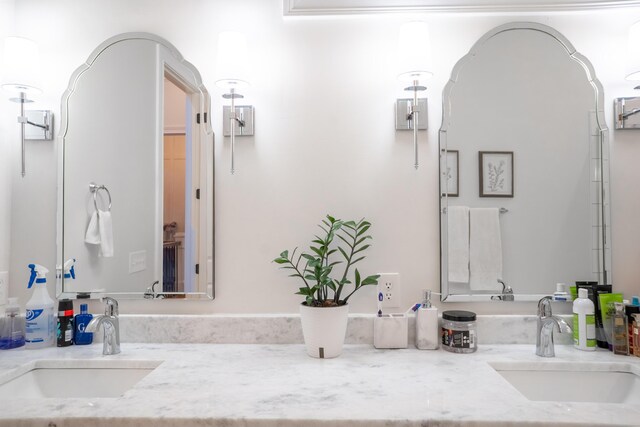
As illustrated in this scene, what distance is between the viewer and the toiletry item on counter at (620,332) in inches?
Result: 52.8

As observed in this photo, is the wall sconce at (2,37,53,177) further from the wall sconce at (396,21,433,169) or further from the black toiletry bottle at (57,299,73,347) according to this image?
the wall sconce at (396,21,433,169)

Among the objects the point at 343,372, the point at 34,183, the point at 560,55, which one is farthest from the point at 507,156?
the point at 34,183

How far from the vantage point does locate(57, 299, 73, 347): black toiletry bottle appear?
1440 millimetres

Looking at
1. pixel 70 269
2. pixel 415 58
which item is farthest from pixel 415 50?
pixel 70 269

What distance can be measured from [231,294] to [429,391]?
2.55 ft

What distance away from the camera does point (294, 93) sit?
5.09 ft

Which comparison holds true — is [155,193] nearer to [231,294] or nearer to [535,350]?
[231,294]

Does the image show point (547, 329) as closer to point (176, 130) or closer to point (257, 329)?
point (257, 329)

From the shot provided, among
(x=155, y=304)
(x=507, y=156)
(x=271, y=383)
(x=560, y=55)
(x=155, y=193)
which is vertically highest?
(x=560, y=55)

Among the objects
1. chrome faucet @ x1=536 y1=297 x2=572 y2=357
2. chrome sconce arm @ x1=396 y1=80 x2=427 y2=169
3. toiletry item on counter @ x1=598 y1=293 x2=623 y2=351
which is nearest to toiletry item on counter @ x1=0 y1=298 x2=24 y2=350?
chrome sconce arm @ x1=396 y1=80 x2=427 y2=169

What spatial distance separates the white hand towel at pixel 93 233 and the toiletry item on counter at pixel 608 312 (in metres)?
1.76

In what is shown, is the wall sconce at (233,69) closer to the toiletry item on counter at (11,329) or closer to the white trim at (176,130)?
the white trim at (176,130)

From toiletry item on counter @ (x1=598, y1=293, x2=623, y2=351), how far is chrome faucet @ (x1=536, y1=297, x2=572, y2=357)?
0.50 ft

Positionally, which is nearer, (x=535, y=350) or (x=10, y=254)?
(x=535, y=350)
